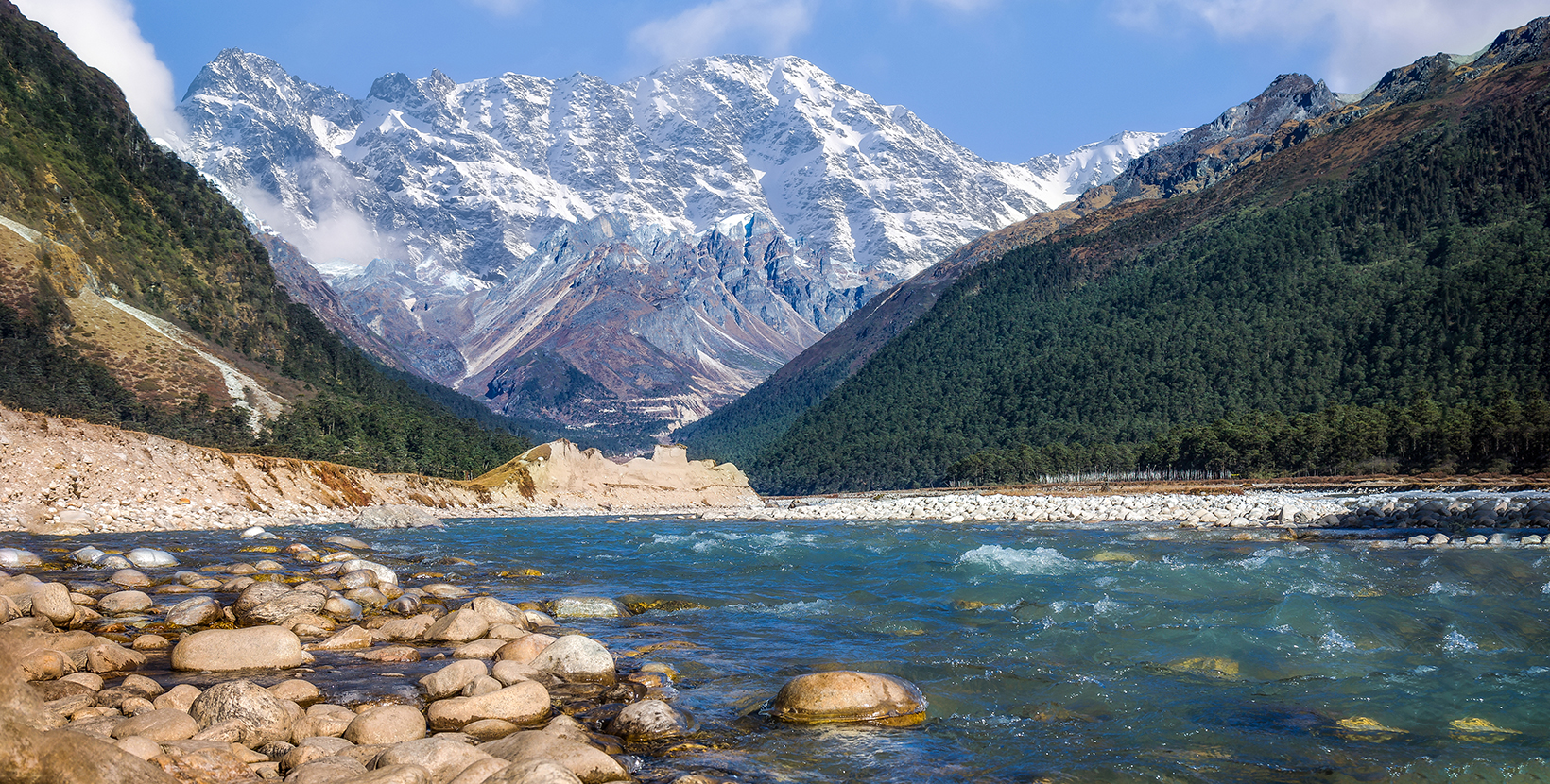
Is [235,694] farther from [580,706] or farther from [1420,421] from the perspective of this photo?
[1420,421]

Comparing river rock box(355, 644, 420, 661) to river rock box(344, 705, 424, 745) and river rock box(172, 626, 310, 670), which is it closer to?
river rock box(172, 626, 310, 670)

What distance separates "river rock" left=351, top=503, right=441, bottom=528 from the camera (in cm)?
5028

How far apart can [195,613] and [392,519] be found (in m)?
40.7

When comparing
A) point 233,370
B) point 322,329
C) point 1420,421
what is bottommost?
point 1420,421

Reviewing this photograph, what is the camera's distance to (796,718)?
10.8 meters

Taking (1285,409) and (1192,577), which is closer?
Answer: (1192,577)

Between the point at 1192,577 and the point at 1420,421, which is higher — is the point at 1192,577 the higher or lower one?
the lower one

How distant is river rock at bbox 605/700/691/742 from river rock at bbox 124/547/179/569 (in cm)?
1840

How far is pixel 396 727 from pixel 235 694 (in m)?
1.70

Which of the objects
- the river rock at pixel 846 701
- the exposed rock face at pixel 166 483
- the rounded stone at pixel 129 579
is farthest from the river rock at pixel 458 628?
the rounded stone at pixel 129 579

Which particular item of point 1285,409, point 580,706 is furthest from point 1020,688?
point 1285,409

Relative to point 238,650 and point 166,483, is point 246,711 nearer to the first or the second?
point 238,650

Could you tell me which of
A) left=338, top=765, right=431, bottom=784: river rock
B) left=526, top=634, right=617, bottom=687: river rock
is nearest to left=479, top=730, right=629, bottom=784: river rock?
left=338, top=765, right=431, bottom=784: river rock

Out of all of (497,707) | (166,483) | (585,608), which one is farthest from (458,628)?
(166,483)
